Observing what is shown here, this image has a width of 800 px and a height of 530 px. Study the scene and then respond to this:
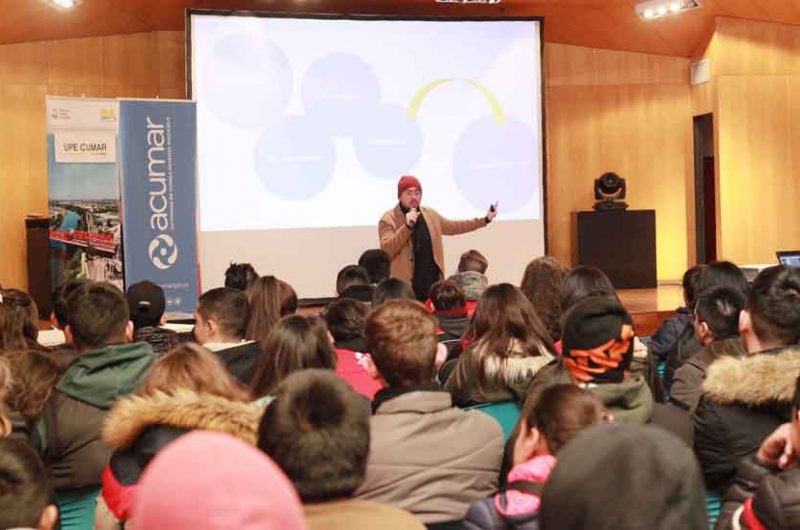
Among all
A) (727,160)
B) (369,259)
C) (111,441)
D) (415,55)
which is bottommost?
(111,441)

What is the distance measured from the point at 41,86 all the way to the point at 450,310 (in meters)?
6.72

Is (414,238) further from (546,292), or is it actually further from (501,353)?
(501,353)

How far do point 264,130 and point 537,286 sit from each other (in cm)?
579

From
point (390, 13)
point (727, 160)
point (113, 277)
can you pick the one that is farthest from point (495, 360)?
point (727, 160)

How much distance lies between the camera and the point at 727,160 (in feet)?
37.2

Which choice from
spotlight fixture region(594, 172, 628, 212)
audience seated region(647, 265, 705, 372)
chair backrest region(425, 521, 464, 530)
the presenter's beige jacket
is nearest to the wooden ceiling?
spotlight fixture region(594, 172, 628, 212)

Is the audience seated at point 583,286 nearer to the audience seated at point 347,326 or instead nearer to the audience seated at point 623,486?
the audience seated at point 347,326

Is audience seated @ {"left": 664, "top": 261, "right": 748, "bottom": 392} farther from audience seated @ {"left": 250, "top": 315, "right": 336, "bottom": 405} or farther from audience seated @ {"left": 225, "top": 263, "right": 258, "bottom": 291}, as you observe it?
audience seated @ {"left": 225, "top": 263, "right": 258, "bottom": 291}

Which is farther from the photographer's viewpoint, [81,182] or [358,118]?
[358,118]

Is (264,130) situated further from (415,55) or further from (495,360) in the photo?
(495,360)

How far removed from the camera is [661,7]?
10.4 metres

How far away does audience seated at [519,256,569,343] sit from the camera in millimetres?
4523

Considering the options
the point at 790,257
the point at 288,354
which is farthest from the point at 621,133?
the point at 288,354

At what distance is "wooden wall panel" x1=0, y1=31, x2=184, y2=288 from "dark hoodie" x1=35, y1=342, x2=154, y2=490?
24.7 feet
